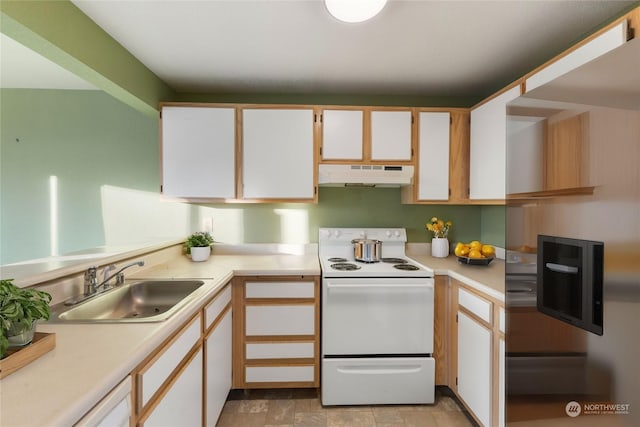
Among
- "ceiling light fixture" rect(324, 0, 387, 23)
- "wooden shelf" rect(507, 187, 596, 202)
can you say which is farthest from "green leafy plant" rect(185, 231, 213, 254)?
"wooden shelf" rect(507, 187, 596, 202)

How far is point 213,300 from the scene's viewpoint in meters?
1.56

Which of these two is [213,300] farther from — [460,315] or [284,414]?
[460,315]

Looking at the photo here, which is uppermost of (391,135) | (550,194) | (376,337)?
(391,135)

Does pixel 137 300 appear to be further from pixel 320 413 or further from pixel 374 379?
pixel 374 379

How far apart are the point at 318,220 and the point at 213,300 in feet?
4.14

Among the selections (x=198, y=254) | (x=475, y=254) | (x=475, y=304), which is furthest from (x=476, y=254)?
(x=198, y=254)

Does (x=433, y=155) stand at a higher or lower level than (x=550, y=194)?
higher

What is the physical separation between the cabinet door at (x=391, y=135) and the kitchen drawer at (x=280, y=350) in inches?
58.5

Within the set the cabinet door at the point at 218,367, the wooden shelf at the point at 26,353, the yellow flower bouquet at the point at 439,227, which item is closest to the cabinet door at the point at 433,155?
the yellow flower bouquet at the point at 439,227

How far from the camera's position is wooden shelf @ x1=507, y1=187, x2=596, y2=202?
2.46 feet

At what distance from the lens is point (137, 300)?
5.21 feet

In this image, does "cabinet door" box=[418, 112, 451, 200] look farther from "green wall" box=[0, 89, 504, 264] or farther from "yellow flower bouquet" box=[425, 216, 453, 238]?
"green wall" box=[0, 89, 504, 264]

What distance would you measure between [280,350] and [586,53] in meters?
2.28

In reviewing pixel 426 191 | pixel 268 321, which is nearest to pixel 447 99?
pixel 426 191
